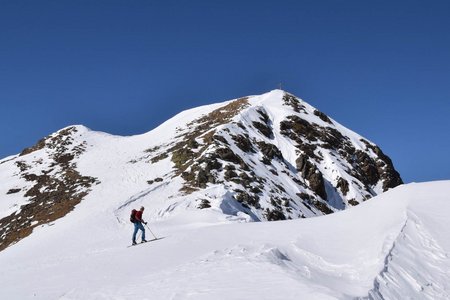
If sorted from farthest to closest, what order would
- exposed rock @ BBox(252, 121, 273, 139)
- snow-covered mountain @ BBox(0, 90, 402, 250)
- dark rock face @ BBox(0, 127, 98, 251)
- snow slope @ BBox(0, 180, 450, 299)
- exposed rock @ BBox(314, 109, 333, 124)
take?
exposed rock @ BBox(314, 109, 333, 124) → exposed rock @ BBox(252, 121, 273, 139) → dark rock face @ BBox(0, 127, 98, 251) → snow-covered mountain @ BBox(0, 90, 402, 250) → snow slope @ BBox(0, 180, 450, 299)

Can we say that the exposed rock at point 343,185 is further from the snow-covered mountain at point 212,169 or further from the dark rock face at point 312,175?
the dark rock face at point 312,175

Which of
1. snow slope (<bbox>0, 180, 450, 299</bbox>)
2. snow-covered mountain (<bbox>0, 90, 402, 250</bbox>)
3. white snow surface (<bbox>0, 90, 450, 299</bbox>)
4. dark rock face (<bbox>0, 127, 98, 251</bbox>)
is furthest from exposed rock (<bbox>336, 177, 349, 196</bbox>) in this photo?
snow slope (<bbox>0, 180, 450, 299</bbox>)

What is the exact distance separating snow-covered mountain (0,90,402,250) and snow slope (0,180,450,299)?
1607 centimetres

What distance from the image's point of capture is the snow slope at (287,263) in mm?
12133

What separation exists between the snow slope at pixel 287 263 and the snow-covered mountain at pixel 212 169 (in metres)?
16.1

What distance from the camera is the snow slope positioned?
478 inches

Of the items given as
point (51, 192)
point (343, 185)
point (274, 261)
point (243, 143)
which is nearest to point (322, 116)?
Answer: point (343, 185)

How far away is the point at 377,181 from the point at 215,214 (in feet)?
138

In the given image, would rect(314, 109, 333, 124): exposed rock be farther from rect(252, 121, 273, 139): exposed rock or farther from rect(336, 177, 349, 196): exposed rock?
rect(336, 177, 349, 196): exposed rock

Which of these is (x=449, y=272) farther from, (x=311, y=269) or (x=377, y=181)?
(x=377, y=181)

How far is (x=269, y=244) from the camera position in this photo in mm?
17406

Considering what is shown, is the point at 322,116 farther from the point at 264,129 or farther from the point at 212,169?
the point at 212,169

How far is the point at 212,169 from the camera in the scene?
→ 4619cm

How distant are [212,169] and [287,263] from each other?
31622 millimetres
